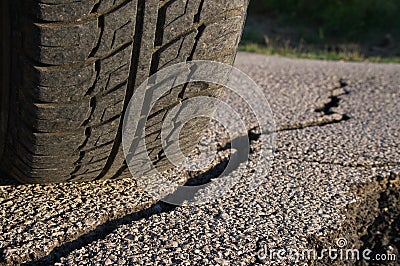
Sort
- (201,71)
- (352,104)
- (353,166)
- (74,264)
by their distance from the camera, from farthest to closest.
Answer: (352,104), (353,166), (201,71), (74,264)

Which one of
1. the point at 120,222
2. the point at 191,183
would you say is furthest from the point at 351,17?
the point at 120,222

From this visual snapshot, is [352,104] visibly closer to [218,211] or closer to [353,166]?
[353,166]

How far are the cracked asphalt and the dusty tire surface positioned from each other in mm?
149

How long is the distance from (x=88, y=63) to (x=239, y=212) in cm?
72

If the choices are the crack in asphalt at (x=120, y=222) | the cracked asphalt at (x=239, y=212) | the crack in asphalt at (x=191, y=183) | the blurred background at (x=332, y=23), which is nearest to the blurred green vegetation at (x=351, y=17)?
the blurred background at (x=332, y=23)

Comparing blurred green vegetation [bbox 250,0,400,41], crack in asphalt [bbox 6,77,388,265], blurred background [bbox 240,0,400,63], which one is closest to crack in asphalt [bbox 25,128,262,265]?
crack in asphalt [bbox 6,77,388,265]

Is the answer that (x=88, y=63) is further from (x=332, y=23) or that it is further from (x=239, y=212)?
(x=332, y=23)

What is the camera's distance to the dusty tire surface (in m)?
1.43

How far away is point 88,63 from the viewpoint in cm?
151

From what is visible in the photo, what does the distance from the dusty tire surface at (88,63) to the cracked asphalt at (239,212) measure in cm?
15

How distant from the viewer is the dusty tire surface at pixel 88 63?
1.43m

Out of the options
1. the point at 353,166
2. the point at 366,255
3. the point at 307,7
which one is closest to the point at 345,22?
the point at 307,7

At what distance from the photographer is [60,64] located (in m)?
1.50

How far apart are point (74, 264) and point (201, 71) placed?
2.12 feet
